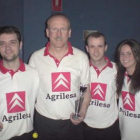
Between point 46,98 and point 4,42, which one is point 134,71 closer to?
point 46,98

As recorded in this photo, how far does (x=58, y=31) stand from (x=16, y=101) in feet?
2.64

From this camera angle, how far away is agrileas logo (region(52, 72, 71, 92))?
5.92 feet

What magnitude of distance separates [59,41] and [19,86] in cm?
60

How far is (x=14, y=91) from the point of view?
1649 mm

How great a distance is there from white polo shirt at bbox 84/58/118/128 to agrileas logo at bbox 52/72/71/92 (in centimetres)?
36

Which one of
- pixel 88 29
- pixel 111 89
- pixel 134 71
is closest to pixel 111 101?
pixel 111 89

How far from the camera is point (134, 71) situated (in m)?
1.92

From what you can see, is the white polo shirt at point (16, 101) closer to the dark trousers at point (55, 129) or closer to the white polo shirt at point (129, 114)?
the dark trousers at point (55, 129)

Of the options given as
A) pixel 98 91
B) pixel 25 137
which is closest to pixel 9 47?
pixel 25 137

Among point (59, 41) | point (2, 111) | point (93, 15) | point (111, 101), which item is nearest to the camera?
point (2, 111)

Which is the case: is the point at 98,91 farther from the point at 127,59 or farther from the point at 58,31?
the point at 58,31

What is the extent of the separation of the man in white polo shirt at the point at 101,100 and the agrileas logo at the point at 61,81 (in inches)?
14.0

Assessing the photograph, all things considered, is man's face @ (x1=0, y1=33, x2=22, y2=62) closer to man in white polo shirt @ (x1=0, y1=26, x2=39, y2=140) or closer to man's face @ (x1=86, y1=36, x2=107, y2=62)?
man in white polo shirt @ (x1=0, y1=26, x2=39, y2=140)

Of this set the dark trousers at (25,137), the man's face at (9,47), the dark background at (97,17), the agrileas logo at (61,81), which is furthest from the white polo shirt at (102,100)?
the dark background at (97,17)
